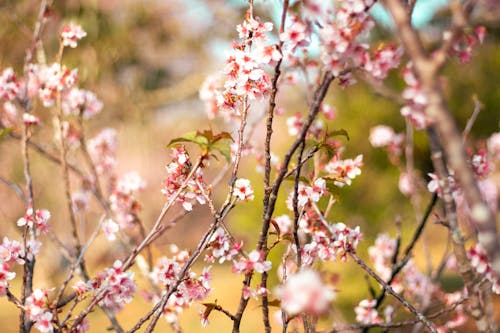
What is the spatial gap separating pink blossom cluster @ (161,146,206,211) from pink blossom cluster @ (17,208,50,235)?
416 mm

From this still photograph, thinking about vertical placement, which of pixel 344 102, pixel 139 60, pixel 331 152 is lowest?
pixel 331 152

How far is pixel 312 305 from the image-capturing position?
1.96 feet

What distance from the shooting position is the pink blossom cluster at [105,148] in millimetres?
2516

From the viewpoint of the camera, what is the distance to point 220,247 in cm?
124

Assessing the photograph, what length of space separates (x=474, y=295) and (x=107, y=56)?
22.5ft

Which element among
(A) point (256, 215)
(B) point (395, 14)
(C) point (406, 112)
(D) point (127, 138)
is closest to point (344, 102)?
(A) point (256, 215)

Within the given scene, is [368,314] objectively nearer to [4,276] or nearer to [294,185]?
[294,185]

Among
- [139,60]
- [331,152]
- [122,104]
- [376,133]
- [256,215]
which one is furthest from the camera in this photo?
[139,60]

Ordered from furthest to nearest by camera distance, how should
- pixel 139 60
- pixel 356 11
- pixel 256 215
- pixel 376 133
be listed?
pixel 139 60 < pixel 256 215 < pixel 376 133 < pixel 356 11

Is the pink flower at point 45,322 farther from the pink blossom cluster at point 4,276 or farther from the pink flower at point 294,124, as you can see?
the pink flower at point 294,124

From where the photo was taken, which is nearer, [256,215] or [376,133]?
[376,133]

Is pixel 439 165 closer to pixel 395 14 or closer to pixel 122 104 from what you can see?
pixel 395 14

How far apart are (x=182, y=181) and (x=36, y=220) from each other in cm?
47

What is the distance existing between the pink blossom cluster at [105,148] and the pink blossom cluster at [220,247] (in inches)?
55.9
